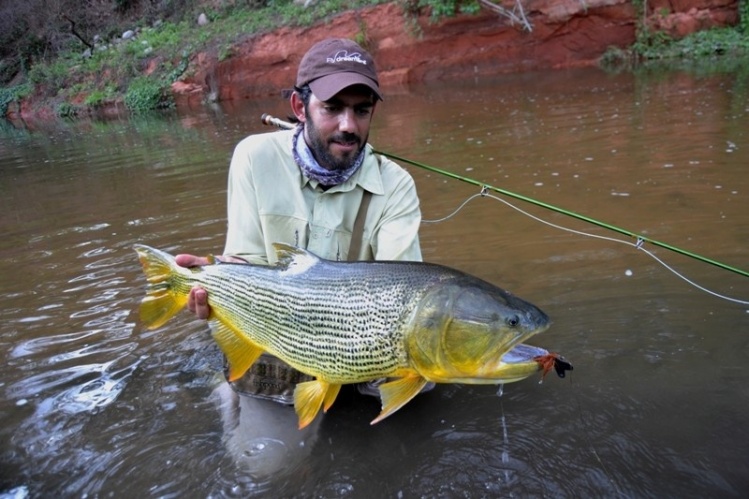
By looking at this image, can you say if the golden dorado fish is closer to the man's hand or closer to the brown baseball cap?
the man's hand

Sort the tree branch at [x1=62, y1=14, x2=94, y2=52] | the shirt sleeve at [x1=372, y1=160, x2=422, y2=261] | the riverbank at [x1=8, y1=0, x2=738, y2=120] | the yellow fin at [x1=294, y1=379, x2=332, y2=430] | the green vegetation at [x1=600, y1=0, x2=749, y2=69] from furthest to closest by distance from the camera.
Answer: the tree branch at [x1=62, y1=14, x2=94, y2=52], the riverbank at [x1=8, y1=0, x2=738, y2=120], the green vegetation at [x1=600, y1=0, x2=749, y2=69], the shirt sleeve at [x1=372, y1=160, x2=422, y2=261], the yellow fin at [x1=294, y1=379, x2=332, y2=430]

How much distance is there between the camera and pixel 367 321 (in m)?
2.27

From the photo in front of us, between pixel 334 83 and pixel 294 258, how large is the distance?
0.89 meters

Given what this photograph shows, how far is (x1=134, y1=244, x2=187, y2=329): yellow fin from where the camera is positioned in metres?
Answer: 2.83

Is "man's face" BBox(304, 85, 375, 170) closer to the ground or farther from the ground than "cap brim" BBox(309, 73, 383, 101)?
Result: closer to the ground

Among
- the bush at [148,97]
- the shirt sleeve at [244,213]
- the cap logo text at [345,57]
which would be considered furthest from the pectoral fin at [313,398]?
the bush at [148,97]

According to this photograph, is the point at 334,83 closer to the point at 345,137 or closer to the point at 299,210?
the point at 345,137

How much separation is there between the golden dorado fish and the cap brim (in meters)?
0.79

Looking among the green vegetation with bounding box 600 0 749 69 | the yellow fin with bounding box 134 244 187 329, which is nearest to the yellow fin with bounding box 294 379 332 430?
the yellow fin with bounding box 134 244 187 329

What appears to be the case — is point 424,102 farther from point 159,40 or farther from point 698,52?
point 159,40

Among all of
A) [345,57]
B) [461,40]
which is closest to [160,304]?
[345,57]

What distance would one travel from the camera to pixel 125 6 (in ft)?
114

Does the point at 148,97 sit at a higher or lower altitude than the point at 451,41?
lower

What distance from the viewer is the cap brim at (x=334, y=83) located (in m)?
2.76
